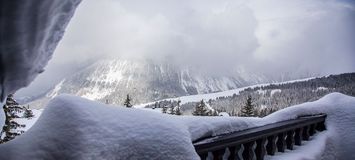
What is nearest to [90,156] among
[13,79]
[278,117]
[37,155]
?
[37,155]

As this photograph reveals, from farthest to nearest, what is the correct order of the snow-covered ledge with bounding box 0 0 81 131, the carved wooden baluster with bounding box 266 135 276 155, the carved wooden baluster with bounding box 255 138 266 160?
the carved wooden baluster with bounding box 266 135 276 155 < the carved wooden baluster with bounding box 255 138 266 160 < the snow-covered ledge with bounding box 0 0 81 131

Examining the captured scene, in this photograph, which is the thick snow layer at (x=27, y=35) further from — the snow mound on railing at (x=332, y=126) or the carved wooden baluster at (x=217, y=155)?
the snow mound on railing at (x=332, y=126)

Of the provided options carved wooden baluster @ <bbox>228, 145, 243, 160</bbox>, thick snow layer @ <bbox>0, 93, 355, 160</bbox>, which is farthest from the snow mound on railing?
thick snow layer @ <bbox>0, 93, 355, 160</bbox>

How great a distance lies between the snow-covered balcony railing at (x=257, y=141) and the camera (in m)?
3.51

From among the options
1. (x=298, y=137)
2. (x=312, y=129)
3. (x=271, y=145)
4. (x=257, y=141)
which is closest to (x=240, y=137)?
(x=257, y=141)

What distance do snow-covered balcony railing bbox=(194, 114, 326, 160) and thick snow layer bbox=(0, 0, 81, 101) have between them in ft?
4.89

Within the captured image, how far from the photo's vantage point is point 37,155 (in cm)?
222

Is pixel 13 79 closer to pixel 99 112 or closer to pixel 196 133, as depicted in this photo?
pixel 99 112

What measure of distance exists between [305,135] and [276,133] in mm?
1821

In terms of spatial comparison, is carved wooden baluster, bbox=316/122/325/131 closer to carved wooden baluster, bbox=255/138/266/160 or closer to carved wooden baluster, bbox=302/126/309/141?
carved wooden baluster, bbox=302/126/309/141

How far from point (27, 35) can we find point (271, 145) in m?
3.86

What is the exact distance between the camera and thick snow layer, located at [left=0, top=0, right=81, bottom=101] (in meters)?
1.75

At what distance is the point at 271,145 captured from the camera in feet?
16.6

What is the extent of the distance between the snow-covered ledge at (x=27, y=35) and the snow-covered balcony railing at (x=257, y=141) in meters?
1.49
